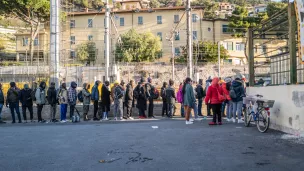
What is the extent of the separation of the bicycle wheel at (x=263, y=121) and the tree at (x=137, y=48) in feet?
150

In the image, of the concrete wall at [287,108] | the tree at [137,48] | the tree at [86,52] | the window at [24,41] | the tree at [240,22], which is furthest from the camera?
the window at [24,41]

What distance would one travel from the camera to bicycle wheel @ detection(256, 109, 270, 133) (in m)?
9.65

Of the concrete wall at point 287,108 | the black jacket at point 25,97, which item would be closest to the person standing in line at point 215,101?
the concrete wall at point 287,108

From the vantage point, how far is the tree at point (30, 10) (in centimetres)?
5434

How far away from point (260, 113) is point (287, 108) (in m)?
0.95

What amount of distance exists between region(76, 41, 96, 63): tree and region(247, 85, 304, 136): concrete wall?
163 ft

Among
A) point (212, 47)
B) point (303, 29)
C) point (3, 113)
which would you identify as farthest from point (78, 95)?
point (212, 47)

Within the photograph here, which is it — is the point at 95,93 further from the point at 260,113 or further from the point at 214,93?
the point at 260,113

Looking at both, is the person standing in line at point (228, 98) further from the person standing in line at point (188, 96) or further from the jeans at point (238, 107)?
the person standing in line at point (188, 96)

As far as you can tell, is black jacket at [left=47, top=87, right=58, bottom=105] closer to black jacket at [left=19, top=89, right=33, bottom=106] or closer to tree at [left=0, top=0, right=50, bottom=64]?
black jacket at [left=19, top=89, right=33, bottom=106]

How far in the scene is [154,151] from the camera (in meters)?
7.30

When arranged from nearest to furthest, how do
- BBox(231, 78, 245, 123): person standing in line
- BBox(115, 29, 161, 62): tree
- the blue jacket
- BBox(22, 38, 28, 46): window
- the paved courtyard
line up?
the paved courtyard → BBox(231, 78, 245, 123): person standing in line → the blue jacket → BBox(115, 29, 161, 62): tree → BBox(22, 38, 28, 46): window

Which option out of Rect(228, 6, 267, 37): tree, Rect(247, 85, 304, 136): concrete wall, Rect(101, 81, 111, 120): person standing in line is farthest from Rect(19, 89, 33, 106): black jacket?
Rect(228, 6, 267, 37): tree

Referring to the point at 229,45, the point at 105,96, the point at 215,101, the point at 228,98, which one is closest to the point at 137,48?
the point at 229,45
